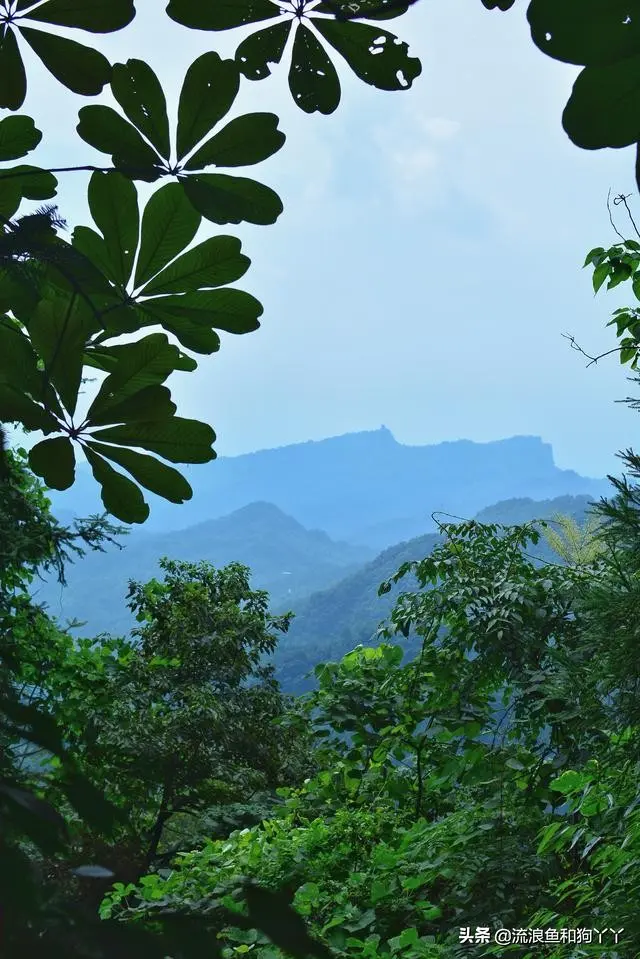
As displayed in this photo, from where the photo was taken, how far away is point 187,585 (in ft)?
20.7

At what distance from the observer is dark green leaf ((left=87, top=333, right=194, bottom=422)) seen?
27.6 inches

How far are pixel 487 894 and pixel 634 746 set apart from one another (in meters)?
0.70

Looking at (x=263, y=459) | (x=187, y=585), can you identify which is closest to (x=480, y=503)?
(x=263, y=459)

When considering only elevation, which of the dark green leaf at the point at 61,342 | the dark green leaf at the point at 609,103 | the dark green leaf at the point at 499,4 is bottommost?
the dark green leaf at the point at 609,103

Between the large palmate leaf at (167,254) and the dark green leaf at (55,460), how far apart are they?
116 mm

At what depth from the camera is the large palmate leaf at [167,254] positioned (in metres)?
0.71

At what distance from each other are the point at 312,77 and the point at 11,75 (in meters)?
0.26

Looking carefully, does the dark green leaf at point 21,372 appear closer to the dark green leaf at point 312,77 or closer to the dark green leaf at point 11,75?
the dark green leaf at point 11,75

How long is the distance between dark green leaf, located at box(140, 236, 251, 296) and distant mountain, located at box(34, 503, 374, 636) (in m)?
73.5

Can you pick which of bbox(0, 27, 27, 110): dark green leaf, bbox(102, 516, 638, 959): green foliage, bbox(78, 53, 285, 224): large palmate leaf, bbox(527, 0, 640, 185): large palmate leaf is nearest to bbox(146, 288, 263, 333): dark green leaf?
bbox(78, 53, 285, 224): large palmate leaf

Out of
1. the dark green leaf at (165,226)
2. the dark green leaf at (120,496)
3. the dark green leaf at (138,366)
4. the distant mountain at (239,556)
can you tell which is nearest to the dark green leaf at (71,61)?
the dark green leaf at (165,226)

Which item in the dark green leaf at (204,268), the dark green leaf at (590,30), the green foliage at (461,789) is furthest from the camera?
the green foliage at (461,789)

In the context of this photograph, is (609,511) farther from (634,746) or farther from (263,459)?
(263,459)

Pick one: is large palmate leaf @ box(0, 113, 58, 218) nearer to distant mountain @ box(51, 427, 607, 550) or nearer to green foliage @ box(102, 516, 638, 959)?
green foliage @ box(102, 516, 638, 959)
